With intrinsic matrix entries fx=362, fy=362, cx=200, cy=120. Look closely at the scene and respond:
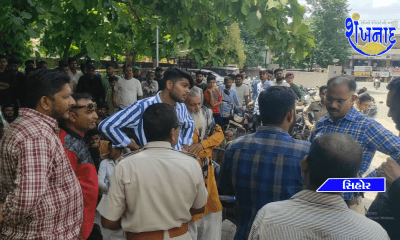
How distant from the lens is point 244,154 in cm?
226

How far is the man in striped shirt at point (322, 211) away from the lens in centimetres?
135

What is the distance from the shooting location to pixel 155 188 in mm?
2104

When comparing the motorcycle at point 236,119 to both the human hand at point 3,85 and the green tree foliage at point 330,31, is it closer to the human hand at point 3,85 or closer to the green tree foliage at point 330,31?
the human hand at point 3,85

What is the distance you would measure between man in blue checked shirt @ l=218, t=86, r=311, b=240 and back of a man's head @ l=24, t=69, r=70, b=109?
1121mm

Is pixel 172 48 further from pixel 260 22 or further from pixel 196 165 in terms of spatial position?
pixel 196 165

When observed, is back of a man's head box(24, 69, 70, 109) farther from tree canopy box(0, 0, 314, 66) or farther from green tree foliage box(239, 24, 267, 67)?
green tree foliage box(239, 24, 267, 67)

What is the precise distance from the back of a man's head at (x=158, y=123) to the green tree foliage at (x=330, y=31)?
125 feet

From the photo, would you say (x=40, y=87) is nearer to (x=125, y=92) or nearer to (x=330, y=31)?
(x=125, y=92)

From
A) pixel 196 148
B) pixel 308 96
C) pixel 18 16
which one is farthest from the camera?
pixel 308 96

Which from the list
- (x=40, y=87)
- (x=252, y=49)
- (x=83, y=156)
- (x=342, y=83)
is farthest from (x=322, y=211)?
(x=252, y=49)

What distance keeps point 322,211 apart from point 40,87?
161cm

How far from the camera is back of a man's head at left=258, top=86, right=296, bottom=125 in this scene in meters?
2.26

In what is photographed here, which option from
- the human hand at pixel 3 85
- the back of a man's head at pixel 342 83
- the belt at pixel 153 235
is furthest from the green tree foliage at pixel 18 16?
the back of a man's head at pixel 342 83

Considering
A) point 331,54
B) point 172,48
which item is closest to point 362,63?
point 331,54
